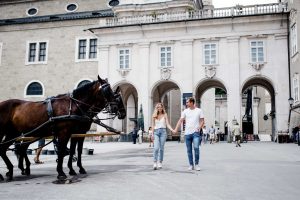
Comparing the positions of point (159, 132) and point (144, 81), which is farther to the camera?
point (144, 81)

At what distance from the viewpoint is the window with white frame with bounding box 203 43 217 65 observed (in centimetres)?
3222

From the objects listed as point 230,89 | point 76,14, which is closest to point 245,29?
point 230,89

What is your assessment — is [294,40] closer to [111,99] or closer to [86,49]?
[86,49]

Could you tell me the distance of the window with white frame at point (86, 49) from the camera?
38.9 meters

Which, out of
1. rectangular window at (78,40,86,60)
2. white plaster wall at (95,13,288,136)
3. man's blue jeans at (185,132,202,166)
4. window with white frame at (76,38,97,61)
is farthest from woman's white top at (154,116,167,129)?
rectangular window at (78,40,86,60)

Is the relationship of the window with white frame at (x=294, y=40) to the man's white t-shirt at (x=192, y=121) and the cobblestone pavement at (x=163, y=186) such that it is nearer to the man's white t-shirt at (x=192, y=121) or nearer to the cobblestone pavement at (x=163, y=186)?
the man's white t-shirt at (x=192, y=121)

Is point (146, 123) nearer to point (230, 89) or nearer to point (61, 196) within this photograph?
point (230, 89)

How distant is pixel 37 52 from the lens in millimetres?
40844

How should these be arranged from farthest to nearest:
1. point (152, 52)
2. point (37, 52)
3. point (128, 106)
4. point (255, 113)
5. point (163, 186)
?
point (255, 113) → point (128, 106) → point (37, 52) → point (152, 52) → point (163, 186)

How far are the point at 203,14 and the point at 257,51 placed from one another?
6324mm

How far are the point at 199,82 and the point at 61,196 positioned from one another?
27947 millimetres

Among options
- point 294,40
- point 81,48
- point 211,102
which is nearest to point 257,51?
point 294,40

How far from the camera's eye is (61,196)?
5301mm

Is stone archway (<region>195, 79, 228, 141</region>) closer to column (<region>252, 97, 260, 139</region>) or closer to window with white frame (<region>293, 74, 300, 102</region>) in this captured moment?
column (<region>252, 97, 260, 139</region>)
